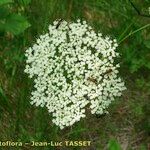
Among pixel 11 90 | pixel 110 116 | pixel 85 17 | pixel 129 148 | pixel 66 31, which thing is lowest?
pixel 129 148

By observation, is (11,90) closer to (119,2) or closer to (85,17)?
(85,17)

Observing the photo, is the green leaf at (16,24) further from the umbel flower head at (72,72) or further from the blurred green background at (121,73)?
the umbel flower head at (72,72)

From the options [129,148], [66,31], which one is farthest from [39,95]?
[129,148]

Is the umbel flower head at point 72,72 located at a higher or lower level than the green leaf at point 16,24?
lower

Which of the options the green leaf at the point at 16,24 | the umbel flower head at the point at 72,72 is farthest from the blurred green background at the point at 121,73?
the umbel flower head at the point at 72,72

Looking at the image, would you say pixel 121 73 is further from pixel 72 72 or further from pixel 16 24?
pixel 16 24

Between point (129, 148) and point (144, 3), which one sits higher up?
point (144, 3)
